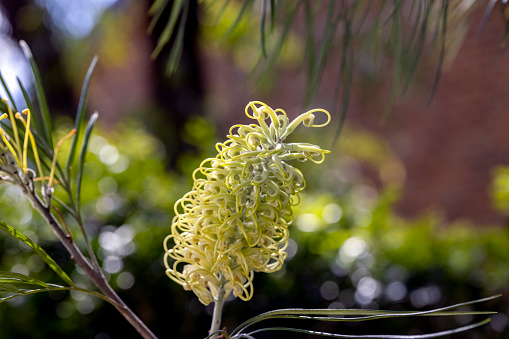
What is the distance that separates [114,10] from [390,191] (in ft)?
8.85

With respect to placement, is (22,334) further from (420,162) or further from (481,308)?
(420,162)

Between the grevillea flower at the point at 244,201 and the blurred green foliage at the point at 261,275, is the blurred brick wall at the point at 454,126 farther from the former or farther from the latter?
the grevillea flower at the point at 244,201

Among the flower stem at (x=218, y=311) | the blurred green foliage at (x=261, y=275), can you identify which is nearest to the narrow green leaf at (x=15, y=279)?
the flower stem at (x=218, y=311)

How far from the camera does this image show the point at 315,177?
3400 mm

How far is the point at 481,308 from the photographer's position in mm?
1398

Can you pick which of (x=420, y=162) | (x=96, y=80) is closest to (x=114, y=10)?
(x=96, y=80)

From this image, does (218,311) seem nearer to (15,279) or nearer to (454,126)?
(15,279)

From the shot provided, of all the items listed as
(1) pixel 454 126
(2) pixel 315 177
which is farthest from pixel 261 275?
(1) pixel 454 126

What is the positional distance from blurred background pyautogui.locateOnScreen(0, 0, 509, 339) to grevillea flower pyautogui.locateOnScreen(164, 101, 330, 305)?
0.23m

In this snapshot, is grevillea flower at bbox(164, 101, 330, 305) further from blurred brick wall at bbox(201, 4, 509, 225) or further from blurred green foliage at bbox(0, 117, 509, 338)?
blurred brick wall at bbox(201, 4, 509, 225)

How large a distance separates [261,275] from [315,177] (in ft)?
6.79

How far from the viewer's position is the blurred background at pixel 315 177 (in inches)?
50.6

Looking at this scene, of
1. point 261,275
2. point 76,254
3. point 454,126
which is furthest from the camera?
point 454,126

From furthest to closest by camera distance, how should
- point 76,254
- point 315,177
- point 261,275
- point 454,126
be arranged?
point 454,126 < point 315,177 < point 261,275 < point 76,254
